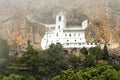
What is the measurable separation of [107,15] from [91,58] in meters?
13.4

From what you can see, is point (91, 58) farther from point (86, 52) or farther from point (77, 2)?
point (77, 2)

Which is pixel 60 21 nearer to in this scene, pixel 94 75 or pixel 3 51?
pixel 3 51

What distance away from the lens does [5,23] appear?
303 feet

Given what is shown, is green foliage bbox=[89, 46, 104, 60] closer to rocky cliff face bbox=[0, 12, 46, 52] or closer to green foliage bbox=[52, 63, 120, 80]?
rocky cliff face bbox=[0, 12, 46, 52]

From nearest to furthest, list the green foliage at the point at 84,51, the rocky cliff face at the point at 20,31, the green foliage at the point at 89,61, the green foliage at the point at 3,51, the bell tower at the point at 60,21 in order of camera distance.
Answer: the green foliage at the point at 89,61
the green foliage at the point at 3,51
the green foliage at the point at 84,51
the rocky cliff face at the point at 20,31
the bell tower at the point at 60,21

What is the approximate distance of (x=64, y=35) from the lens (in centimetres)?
9288

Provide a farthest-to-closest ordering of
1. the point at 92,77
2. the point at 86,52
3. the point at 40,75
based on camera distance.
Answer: the point at 86,52 < the point at 40,75 < the point at 92,77

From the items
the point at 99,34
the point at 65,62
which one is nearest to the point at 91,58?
the point at 65,62

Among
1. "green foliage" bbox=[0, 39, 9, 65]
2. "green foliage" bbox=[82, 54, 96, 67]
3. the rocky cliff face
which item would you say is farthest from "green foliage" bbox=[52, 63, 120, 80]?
the rocky cliff face

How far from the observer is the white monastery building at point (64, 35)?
9131 centimetres

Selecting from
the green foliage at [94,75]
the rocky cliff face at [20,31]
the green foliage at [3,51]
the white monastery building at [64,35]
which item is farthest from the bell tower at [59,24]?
the green foliage at [94,75]

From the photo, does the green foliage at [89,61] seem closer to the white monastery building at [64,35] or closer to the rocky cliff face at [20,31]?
the white monastery building at [64,35]

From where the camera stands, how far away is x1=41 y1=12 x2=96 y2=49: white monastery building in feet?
300

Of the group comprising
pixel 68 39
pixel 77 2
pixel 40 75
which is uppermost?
pixel 77 2
